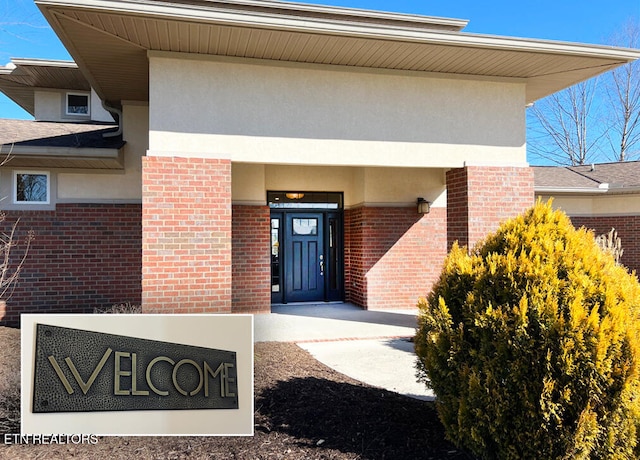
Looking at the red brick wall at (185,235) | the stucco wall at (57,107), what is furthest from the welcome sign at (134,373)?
the stucco wall at (57,107)

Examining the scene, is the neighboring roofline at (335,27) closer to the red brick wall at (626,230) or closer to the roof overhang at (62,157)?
the roof overhang at (62,157)

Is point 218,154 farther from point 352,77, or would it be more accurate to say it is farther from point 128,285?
point 128,285

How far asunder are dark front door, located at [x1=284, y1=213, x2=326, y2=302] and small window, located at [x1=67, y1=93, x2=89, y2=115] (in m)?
5.70

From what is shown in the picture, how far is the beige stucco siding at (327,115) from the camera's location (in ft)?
20.0

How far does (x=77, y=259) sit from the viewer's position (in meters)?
8.23

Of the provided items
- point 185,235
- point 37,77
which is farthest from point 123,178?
point 37,77

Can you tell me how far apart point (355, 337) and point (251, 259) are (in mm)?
3142

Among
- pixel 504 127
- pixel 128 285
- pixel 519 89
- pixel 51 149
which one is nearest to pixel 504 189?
pixel 504 127

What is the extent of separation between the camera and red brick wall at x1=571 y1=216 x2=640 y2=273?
12.5 meters

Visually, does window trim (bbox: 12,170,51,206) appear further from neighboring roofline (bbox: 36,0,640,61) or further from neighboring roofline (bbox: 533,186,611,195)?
neighboring roofline (bbox: 533,186,611,195)

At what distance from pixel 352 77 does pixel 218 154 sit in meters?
2.40

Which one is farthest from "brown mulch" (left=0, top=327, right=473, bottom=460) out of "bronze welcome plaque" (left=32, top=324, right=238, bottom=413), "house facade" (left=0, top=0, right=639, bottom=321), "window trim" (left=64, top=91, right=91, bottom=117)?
"window trim" (left=64, top=91, right=91, bottom=117)

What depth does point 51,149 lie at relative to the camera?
7.45 metres

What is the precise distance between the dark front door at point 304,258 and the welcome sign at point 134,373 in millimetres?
7437
